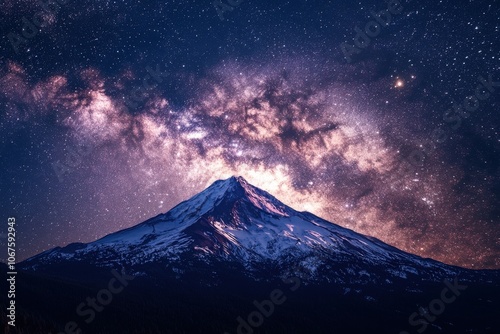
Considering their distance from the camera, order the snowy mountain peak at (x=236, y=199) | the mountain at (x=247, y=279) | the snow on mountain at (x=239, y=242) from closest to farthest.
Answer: the mountain at (x=247, y=279)
the snow on mountain at (x=239, y=242)
the snowy mountain peak at (x=236, y=199)

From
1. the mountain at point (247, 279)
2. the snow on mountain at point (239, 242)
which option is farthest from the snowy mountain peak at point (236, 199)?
the mountain at point (247, 279)

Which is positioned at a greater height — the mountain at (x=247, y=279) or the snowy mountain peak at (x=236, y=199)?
the snowy mountain peak at (x=236, y=199)

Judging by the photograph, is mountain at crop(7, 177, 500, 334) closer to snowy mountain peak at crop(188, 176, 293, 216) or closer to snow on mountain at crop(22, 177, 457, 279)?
snow on mountain at crop(22, 177, 457, 279)

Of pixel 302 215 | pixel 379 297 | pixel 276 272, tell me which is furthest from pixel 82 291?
pixel 302 215

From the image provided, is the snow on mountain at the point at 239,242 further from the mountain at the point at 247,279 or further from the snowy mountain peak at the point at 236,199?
the mountain at the point at 247,279

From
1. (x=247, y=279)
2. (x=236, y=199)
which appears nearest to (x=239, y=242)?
(x=247, y=279)

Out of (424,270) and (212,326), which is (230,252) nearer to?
(212,326)

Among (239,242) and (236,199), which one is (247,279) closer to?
(239,242)
